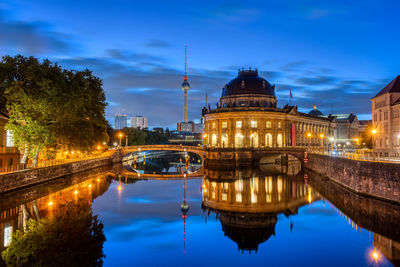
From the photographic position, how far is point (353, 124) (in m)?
175

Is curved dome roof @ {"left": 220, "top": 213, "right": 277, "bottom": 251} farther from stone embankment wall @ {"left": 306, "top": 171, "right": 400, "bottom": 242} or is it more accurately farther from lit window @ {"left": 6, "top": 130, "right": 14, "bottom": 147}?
lit window @ {"left": 6, "top": 130, "right": 14, "bottom": 147}

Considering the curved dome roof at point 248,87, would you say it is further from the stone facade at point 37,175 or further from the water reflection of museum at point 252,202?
the stone facade at point 37,175

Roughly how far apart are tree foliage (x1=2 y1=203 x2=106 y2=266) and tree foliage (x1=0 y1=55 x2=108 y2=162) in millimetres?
16687

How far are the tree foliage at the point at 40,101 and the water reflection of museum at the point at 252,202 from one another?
2227cm

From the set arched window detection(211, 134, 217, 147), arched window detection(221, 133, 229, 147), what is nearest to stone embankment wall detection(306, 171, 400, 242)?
arched window detection(221, 133, 229, 147)

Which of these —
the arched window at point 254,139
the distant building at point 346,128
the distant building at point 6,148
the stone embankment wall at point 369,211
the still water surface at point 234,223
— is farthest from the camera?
the distant building at point 346,128

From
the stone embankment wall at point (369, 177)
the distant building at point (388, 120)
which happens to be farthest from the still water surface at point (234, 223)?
the distant building at point (388, 120)

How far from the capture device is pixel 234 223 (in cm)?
3058

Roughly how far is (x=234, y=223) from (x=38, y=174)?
2926cm

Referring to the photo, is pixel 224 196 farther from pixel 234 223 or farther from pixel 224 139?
pixel 224 139

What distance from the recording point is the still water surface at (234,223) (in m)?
22.0

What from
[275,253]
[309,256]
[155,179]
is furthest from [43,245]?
[155,179]

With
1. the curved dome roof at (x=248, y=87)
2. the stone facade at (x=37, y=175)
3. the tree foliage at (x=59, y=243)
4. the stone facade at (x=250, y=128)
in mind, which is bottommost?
the tree foliage at (x=59, y=243)

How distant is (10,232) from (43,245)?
14.2 ft
